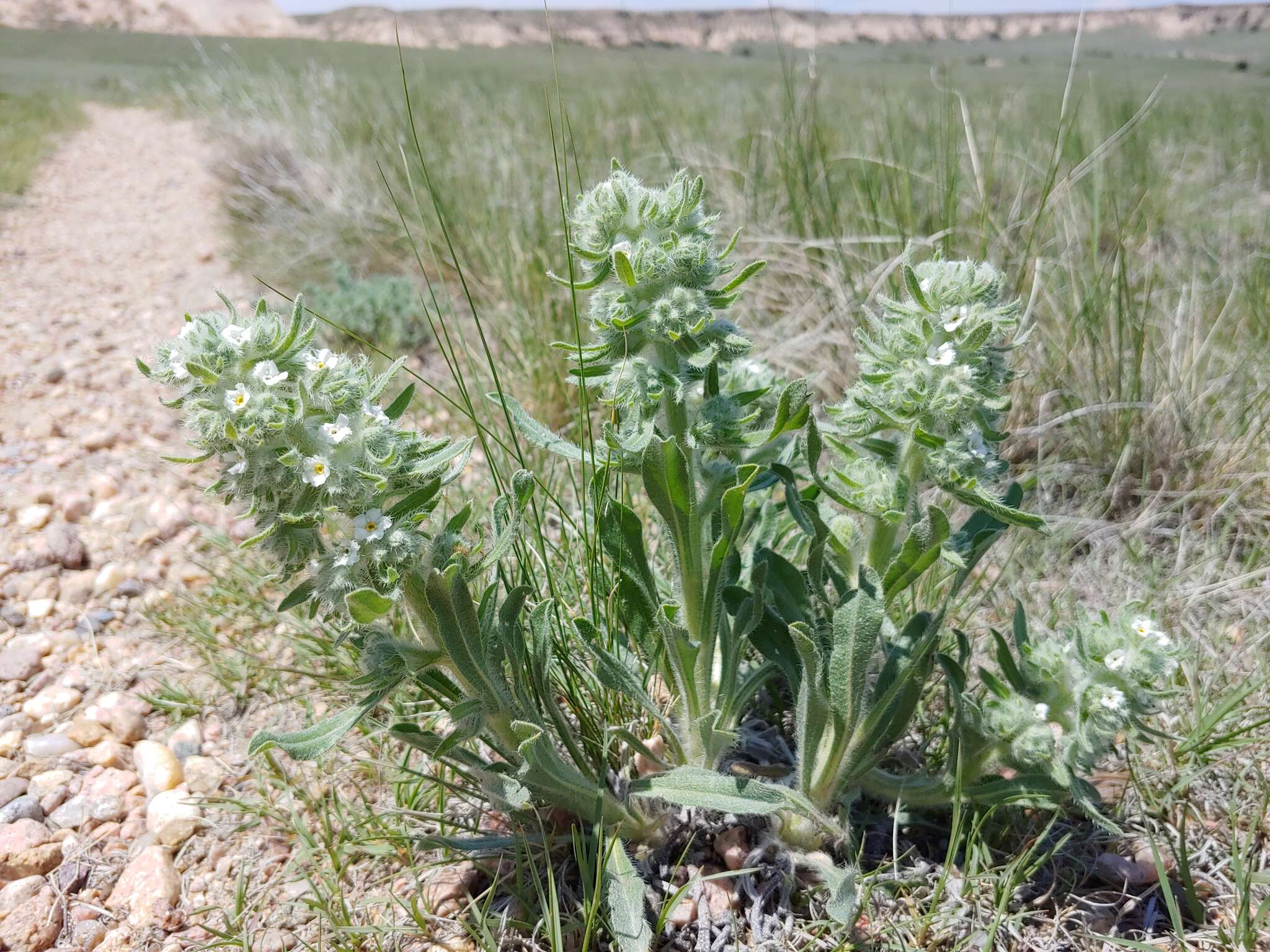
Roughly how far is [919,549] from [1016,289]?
8.42ft

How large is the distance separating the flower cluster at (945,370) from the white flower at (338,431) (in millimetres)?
1100

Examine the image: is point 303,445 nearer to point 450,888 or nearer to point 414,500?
point 414,500

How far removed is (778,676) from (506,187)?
5.01 m

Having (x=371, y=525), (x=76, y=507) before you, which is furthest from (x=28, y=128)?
(x=371, y=525)

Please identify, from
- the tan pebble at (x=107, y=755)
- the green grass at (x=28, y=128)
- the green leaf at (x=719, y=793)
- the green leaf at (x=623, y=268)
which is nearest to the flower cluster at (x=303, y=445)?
the green leaf at (x=623, y=268)

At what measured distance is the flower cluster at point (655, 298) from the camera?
1.67 m

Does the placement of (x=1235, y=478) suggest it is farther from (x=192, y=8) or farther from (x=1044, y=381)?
(x=192, y=8)

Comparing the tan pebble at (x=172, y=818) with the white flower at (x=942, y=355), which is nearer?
the white flower at (x=942, y=355)

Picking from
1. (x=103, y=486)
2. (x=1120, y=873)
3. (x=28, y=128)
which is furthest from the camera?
(x=28, y=128)

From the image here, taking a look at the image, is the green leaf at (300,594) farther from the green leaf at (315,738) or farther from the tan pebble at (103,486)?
the tan pebble at (103,486)

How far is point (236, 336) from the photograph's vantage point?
4.69 ft

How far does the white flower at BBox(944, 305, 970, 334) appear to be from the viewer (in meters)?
1.68

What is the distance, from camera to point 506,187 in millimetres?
6398

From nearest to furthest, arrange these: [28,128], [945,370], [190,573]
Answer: [945,370]
[190,573]
[28,128]
